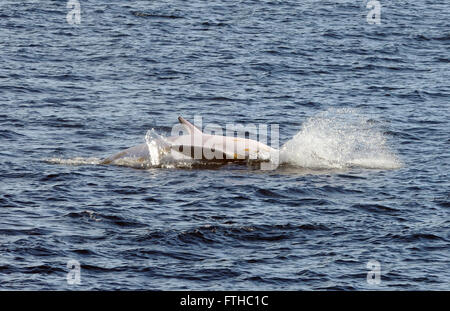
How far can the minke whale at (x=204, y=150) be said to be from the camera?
3062cm

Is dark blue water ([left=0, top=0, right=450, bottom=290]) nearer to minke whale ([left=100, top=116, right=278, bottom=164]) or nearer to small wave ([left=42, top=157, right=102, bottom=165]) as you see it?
small wave ([left=42, top=157, right=102, bottom=165])

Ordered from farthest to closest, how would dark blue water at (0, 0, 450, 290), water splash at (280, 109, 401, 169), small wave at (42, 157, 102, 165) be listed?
water splash at (280, 109, 401, 169), small wave at (42, 157, 102, 165), dark blue water at (0, 0, 450, 290)

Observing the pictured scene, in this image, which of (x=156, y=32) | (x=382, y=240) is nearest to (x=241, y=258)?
(x=382, y=240)

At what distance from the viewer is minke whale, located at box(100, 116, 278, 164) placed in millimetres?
30625

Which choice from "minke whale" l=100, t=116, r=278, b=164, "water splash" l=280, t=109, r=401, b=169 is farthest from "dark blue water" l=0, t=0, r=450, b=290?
"minke whale" l=100, t=116, r=278, b=164

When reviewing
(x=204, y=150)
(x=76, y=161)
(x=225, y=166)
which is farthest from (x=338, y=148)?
(x=76, y=161)

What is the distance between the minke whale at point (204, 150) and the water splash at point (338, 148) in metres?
1.10

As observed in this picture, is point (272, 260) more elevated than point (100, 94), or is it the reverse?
point (100, 94)

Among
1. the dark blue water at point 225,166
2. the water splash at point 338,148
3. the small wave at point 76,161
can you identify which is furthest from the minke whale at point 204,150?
the water splash at point 338,148

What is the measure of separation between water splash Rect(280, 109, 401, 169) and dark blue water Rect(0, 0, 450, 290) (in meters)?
0.10

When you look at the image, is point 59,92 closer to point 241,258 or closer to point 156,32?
point 156,32
